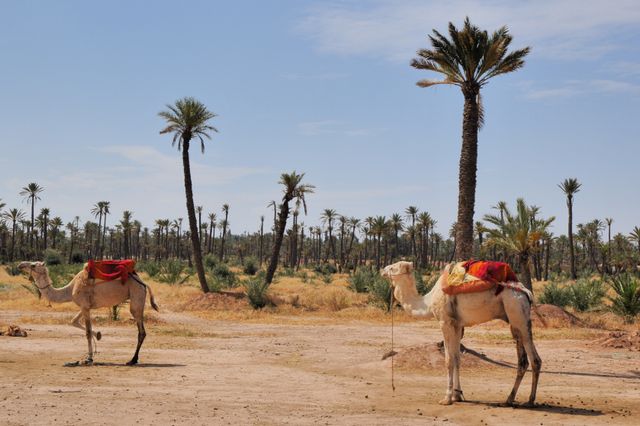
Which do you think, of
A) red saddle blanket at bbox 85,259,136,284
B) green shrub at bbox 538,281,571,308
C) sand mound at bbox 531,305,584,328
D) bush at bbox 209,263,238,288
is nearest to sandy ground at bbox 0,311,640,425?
red saddle blanket at bbox 85,259,136,284

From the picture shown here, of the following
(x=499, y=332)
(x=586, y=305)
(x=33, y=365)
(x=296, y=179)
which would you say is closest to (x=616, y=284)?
(x=586, y=305)

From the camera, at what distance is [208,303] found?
1339 inches

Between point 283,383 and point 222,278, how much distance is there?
3282 centimetres

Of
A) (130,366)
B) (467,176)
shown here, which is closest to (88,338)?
(130,366)

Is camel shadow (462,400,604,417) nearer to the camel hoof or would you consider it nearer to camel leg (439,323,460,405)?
the camel hoof

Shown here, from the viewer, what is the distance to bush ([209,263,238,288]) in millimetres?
42153

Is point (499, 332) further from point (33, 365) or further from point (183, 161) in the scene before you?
point (183, 161)

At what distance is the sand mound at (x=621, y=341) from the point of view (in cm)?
1998

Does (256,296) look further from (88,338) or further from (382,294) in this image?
(88,338)

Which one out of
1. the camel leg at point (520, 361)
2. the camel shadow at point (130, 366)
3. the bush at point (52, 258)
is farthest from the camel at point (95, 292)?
the bush at point (52, 258)

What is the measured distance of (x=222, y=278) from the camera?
1817 inches

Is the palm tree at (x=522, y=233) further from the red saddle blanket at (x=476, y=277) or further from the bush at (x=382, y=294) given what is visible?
the red saddle blanket at (x=476, y=277)

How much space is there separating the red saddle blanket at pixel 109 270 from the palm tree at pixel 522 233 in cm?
1826

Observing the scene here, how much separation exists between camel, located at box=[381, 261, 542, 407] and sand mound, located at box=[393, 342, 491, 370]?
151 inches
